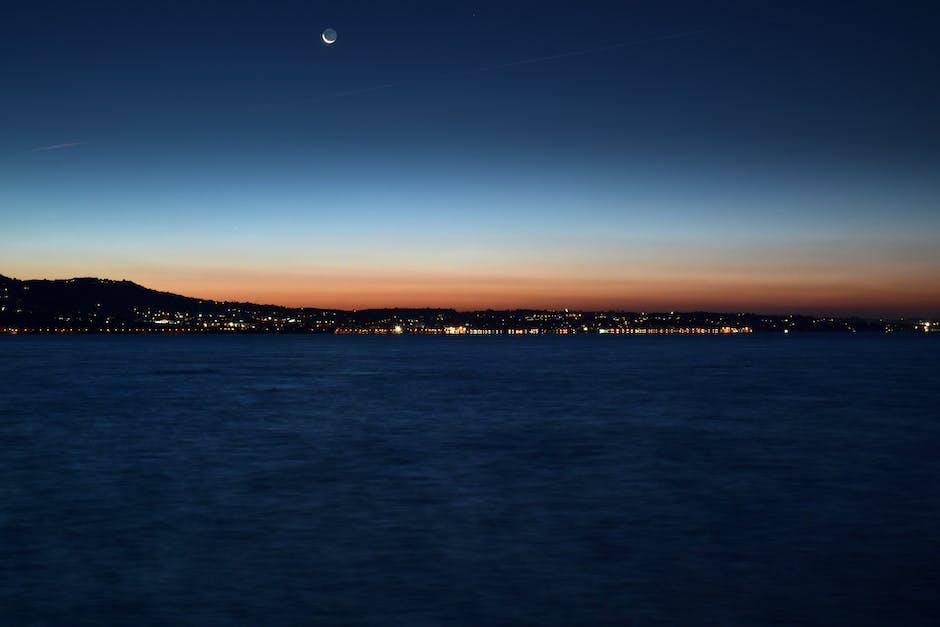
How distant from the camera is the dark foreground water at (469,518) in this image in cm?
1029

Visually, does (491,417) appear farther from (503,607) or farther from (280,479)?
(503,607)

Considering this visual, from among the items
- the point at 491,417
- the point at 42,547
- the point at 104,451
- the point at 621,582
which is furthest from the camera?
the point at 491,417

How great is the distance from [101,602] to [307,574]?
2.62 meters

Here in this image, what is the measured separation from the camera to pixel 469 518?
591 inches

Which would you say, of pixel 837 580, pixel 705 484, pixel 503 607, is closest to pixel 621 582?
pixel 503 607

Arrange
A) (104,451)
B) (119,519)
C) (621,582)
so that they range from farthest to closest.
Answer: (104,451), (119,519), (621,582)

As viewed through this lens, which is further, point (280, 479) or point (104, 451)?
point (104, 451)

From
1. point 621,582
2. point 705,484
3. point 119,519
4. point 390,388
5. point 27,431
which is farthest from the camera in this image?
point 390,388

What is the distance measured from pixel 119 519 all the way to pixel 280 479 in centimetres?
455

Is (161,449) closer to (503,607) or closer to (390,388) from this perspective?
(503,607)

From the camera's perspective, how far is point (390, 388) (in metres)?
50.8

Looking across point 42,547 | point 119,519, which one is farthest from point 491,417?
point 42,547

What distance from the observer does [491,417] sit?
1336 inches

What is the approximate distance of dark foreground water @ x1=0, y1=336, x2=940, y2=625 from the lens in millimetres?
10289
